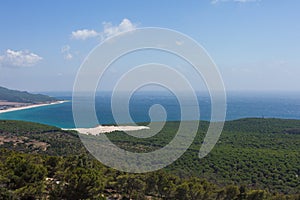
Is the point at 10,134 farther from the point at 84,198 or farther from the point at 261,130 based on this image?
the point at 261,130

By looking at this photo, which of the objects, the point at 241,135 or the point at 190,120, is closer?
the point at 190,120

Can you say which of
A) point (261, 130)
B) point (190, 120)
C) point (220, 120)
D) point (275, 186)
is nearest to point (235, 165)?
point (275, 186)

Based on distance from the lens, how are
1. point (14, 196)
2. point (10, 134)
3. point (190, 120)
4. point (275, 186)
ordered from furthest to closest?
point (10, 134) < point (275, 186) < point (14, 196) < point (190, 120)

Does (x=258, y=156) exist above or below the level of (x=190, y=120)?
below

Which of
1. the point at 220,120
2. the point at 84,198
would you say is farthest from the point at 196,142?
the point at 220,120

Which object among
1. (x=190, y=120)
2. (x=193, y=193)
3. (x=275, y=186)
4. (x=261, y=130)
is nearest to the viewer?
(x=190, y=120)

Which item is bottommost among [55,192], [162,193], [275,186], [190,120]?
[275,186]
